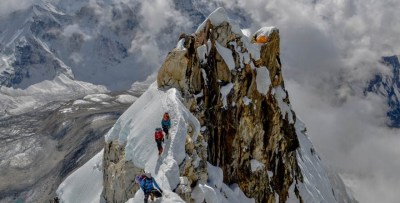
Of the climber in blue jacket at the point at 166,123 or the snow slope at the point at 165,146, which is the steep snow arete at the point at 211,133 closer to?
the snow slope at the point at 165,146

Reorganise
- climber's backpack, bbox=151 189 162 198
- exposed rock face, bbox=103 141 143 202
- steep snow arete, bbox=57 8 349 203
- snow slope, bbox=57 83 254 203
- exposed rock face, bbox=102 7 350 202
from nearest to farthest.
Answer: climber's backpack, bbox=151 189 162 198, snow slope, bbox=57 83 254 203, steep snow arete, bbox=57 8 349 203, exposed rock face, bbox=103 141 143 202, exposed rock face, bbox=102 7 350 202

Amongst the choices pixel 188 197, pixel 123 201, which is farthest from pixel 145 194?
pixel 123 201

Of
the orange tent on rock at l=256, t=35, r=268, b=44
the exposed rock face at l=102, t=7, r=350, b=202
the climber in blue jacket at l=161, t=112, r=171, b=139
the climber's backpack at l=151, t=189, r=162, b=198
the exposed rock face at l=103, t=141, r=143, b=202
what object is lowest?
the climber's backpack at l=151, t=189, r=162, b=198

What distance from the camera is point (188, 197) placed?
39.1 m

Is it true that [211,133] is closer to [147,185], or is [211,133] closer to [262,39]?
[262,39]

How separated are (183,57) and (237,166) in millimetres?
12679

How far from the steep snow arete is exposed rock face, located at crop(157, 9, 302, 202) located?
0.10m

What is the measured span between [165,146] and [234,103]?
774 inches

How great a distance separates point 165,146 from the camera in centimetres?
4147

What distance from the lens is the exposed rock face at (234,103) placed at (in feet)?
179

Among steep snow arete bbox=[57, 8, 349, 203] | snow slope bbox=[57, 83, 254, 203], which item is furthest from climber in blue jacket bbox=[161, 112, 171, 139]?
A: steep snow arete bbox=[57, 8, 349, 203]

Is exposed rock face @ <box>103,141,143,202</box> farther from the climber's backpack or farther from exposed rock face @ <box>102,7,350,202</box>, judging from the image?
the climber's backpack

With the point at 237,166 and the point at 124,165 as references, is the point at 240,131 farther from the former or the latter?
the point at 124,165

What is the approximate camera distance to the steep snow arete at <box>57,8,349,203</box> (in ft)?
Answer: 140
